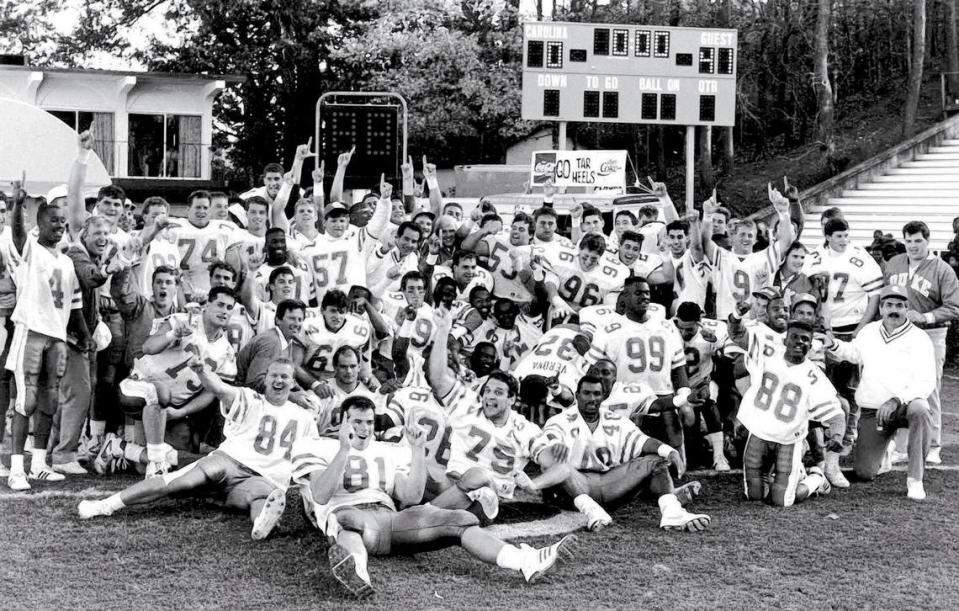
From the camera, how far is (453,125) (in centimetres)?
2911

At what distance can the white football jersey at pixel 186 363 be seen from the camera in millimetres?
7586

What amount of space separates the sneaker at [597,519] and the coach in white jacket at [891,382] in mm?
2227

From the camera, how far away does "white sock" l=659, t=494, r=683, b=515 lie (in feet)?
22.7

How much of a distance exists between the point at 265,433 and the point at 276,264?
2.16 m

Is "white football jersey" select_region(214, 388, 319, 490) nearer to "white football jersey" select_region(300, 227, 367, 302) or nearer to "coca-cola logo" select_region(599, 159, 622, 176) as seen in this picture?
"white football jersey" select_region(300, 227, 367, 302)

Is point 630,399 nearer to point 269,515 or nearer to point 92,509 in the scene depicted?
point 269,515

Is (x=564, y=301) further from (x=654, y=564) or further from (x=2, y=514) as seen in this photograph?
(x=2, y=514)

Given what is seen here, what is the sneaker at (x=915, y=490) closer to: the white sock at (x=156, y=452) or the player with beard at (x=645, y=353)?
the player with beard at (x=645, y=353)

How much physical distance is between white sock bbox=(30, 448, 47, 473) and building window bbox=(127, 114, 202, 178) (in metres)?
22.0

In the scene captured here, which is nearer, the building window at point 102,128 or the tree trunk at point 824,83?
the tree trunk at point 824,83

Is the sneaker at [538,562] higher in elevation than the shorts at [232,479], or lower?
lower

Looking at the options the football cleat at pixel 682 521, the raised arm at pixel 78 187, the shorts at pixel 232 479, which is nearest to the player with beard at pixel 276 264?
the raised arm at pixel 78 187

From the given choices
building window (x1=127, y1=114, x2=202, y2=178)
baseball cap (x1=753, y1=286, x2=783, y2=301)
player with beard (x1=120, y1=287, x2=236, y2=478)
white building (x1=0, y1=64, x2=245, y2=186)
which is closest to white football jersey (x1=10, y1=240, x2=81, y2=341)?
player with beard (x1=120, y1=287, x2=236, y2=478)

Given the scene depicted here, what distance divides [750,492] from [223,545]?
3.32 meters
